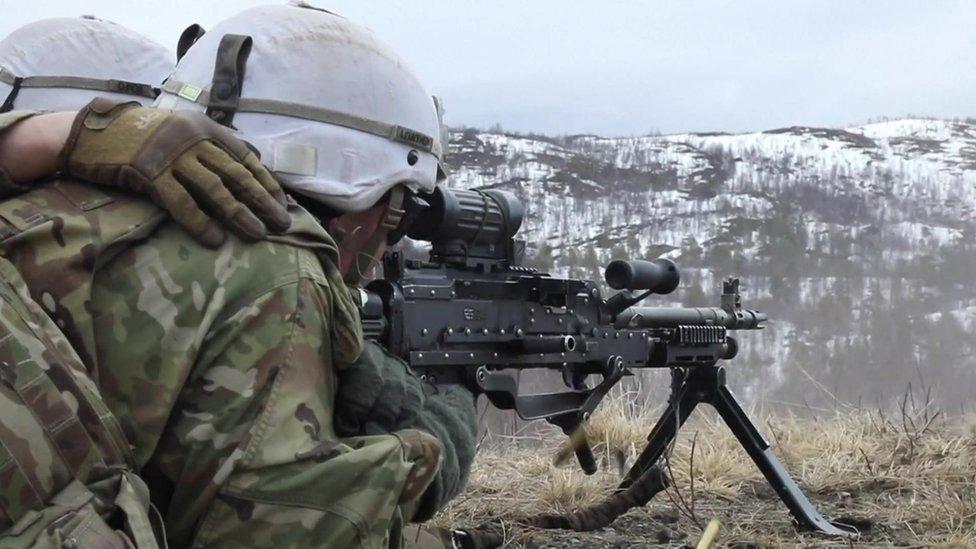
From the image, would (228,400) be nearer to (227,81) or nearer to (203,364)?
(203,364)

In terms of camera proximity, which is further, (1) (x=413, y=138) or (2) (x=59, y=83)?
(2) (x=59, y=83)

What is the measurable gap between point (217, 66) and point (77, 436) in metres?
1.07

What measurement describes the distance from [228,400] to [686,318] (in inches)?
124

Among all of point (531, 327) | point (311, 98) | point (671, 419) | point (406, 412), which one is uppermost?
point (311, 98)

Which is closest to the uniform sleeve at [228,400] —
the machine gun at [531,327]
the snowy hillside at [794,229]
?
the machine gun at [531,327]

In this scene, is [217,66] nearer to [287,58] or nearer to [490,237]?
[287,58]

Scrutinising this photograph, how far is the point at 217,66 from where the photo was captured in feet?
7.15

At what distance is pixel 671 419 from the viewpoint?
456cm

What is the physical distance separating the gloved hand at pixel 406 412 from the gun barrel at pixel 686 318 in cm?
177

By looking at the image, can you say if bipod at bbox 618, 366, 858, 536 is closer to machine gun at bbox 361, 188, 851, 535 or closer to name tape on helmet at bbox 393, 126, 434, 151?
machine gun at bbox 361, 188, 851, 535

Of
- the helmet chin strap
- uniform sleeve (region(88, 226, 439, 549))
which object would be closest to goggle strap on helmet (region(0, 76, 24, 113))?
the helmet chin strap

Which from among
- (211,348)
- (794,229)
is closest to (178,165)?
(211,348)

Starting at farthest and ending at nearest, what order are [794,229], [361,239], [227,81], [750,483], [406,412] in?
[794,229] < [750,483] < [361,239] < [227,81] < [406,412]

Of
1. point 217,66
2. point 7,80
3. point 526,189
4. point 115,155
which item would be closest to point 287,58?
point 217,66
